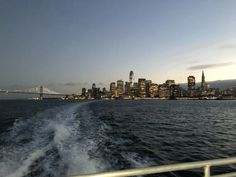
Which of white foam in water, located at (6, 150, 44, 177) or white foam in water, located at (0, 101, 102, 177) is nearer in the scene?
white foam in water, located at (6, 150, 44, 177)

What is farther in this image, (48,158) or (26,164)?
(48,158)

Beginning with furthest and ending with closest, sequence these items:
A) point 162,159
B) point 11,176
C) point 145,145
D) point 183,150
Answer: point 145,145 → point 183,150 → point 162,159 → point 11,176

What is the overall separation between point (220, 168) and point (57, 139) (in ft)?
44.7

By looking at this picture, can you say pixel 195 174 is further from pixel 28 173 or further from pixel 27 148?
pixel 27 148

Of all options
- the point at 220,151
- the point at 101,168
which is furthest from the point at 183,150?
the point at 101,168

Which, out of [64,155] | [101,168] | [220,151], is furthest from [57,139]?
[220,151]

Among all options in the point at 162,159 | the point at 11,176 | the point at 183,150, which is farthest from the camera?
the point at 183,150

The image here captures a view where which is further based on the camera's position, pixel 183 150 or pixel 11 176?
pixel 183 150

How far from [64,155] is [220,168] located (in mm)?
10071

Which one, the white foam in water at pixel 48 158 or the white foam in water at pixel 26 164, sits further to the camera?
the white foam in water at pixel 48 158

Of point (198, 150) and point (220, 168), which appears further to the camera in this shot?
point (198, 150)

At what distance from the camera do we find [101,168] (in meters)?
16.2

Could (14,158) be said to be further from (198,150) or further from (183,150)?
(198,150)

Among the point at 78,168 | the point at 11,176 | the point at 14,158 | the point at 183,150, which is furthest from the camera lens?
the point at 183,150
